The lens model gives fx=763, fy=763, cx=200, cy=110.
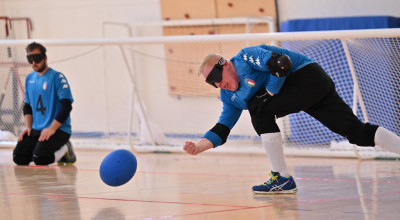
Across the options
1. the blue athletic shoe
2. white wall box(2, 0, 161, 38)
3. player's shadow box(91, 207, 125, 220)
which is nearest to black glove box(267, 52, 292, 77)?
the blue athletic shoe

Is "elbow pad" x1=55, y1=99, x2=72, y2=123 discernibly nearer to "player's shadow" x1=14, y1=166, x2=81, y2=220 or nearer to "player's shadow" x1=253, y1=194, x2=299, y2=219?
"player's shadow" x1=14, y1=166, x2=81, y2=220

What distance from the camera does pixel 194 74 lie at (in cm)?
1176

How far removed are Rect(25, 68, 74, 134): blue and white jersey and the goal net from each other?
4.72 feet

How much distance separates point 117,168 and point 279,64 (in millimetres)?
1655

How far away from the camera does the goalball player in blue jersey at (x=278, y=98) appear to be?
5512 millimetres

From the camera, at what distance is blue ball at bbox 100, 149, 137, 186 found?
6.08 meters

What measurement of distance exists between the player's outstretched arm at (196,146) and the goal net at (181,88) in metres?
2.98

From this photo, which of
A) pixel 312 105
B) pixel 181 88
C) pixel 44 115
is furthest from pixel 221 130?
pixel 181 88

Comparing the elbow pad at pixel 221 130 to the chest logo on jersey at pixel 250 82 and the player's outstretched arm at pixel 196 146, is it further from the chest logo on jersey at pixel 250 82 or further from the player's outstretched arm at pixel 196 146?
the chest logo on jersey at pixel 250 82

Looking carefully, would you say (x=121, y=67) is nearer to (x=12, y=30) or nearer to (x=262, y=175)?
(x=12, y=30)

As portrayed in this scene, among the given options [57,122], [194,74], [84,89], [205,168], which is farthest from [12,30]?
[205,168]

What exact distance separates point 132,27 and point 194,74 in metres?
2.47

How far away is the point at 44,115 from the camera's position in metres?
8.94

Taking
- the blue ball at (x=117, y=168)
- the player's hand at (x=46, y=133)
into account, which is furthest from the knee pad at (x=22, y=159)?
the blue ball at (x=117, y=168)
